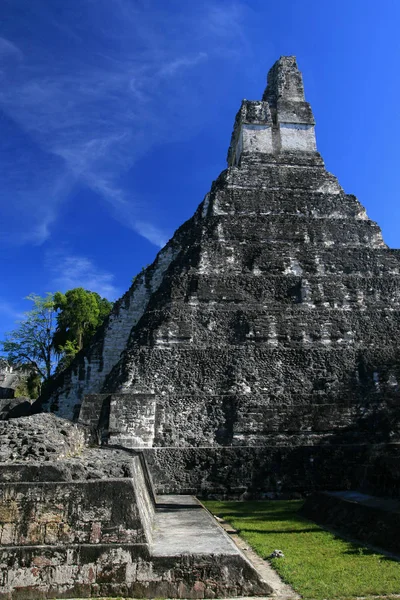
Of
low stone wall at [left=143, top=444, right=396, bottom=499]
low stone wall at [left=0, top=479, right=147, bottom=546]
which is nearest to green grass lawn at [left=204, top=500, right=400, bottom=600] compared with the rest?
low stone wall at [left=0, top=479, right=147, bottom=546]

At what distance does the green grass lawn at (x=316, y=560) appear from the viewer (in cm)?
428

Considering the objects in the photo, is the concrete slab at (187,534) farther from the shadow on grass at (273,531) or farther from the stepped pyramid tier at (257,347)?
the stepped pyramid tier at (257,347)

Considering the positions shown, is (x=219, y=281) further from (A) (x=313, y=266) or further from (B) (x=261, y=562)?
(B) (x=261, y=562)

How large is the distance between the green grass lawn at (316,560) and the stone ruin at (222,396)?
619mm

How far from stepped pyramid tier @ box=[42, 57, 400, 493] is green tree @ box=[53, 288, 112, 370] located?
522 inches

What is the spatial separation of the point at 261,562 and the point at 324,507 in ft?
8.84

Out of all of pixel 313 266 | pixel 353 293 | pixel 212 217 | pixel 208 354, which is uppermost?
pixel 212 217

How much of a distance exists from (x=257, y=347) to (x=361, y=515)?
7.55 metres

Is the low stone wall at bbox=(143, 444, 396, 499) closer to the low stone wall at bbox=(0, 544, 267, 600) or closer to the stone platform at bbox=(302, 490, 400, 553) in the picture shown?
the stone platform at bbox=(302, 490, 400, 553)

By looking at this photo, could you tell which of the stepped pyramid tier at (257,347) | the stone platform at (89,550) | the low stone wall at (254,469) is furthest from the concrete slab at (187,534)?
the stepped pyramid tier at (257,347)

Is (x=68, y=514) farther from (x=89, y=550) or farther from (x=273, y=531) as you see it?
(x=273, y=531)

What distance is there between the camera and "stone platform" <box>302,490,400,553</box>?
5738 mm

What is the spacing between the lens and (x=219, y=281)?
51.0 feet

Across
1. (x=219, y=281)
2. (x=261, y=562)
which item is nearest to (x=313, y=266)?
(x=219, y=281)
